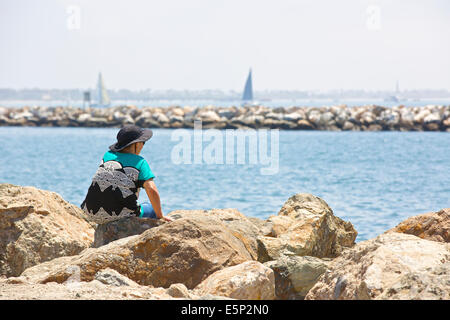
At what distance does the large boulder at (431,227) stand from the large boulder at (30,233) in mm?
3034

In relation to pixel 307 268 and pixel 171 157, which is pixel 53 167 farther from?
pixel 307 268

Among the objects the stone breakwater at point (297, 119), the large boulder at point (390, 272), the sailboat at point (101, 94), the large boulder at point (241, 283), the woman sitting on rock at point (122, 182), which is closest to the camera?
the large boulder at point (390, 272)

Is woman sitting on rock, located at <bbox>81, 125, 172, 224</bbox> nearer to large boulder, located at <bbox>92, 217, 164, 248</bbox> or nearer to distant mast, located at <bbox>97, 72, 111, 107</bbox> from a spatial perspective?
large boulder, located at <bbox>92, 217, 164, 248</bbox>

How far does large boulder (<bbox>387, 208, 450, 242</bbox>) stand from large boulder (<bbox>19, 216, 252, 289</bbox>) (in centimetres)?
175

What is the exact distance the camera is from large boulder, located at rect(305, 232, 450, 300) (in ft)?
12.0

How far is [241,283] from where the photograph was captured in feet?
14.1

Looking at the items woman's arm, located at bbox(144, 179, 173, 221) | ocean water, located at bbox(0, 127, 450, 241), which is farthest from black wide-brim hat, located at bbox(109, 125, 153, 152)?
ocean water, located at bbox(0, 127, 450, 241)

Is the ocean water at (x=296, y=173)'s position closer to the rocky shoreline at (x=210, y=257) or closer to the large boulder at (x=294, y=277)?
the rocky shoreline at (x=210, y=257)

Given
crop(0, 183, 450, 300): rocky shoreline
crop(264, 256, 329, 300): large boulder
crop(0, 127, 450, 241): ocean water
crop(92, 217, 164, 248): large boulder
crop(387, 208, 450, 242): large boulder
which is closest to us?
crop(0, 183, 450, 300): rocky shoreline

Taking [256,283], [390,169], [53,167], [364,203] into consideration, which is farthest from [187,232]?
[53,167]

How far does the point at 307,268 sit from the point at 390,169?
68.5 feet

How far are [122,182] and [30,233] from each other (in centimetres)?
134

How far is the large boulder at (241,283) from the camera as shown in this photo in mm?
4266

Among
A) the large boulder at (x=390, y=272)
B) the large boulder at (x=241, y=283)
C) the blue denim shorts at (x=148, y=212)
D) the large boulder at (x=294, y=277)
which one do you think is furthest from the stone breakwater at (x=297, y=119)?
the large boulder at (x=390, y=272)
